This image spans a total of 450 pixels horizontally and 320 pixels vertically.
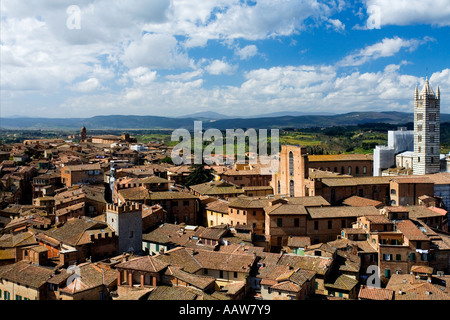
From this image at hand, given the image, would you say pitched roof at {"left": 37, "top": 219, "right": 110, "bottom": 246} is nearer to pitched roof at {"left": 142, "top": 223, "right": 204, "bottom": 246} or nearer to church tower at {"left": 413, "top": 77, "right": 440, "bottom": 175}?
pitched roof at {"left": 142, "top": 223, "right": 204, "bottom": 246}

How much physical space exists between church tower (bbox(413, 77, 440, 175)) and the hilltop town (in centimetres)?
38

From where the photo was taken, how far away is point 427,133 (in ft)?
180

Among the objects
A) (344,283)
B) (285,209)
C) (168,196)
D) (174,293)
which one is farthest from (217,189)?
(174,293)

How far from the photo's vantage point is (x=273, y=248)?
34594 mm

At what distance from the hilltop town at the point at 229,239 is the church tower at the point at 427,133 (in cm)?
38

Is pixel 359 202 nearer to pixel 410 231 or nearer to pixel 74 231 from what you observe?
pixel 410 231

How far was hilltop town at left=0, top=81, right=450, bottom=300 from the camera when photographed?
2339cm

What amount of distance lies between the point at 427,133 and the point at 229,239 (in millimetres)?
A: 35299

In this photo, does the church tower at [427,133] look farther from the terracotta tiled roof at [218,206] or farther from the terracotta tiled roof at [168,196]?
the terracotta tiled roof at [168,196]

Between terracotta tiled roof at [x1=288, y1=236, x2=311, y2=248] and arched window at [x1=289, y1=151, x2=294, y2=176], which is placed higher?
arched window at [x1=289, y1=151, x2=294, y2=176]

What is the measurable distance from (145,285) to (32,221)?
53.6ft

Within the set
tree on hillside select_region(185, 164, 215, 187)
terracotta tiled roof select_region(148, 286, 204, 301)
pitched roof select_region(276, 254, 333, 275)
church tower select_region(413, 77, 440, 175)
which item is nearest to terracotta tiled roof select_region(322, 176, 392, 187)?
church tower select_region(413, 77, 440, 175)
